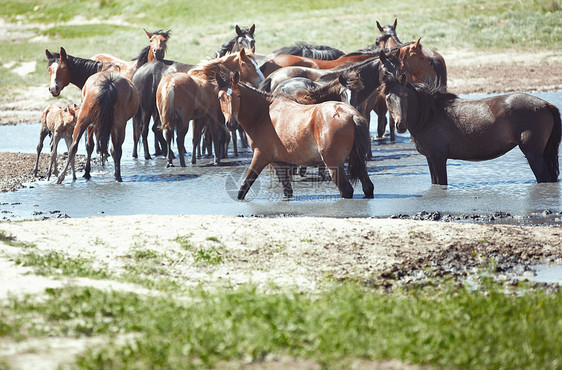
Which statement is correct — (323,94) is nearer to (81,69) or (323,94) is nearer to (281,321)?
(81,69)

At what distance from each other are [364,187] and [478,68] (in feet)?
64.1

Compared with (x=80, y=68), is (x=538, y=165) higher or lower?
lower

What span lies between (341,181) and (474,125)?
2128mm

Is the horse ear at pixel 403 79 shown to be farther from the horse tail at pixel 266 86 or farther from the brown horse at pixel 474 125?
the horse tail at pixel 266 86

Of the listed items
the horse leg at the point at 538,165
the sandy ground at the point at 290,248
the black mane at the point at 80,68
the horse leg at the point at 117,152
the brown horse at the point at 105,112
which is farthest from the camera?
the black mane at the point at 80,68

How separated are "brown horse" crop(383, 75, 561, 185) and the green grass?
5.33 m

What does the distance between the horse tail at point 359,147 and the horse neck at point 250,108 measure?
1.42 metres

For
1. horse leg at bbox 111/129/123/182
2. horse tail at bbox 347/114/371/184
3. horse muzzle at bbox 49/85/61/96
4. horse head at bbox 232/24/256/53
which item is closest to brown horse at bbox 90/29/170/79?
horse muzzle at bbox 49/85/61/96

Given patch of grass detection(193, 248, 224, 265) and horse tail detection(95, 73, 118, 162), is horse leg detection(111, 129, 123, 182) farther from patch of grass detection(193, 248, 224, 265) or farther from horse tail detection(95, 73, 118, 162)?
patch of grass detection(193, 248, 224, 265)

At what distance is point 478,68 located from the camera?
28328 millimetres

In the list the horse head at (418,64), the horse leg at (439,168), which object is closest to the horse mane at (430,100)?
the horse leg at (439,168)

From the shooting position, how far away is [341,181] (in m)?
10.1

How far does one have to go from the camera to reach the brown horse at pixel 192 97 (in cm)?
1391

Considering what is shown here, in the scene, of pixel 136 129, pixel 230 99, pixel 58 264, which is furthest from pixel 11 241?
pixel 136 129
